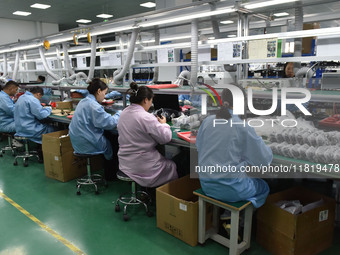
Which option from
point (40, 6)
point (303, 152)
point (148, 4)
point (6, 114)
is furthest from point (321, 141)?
point (40, 6)

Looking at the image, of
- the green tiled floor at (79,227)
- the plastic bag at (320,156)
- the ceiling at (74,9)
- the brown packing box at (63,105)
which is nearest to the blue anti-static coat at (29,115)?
the brown packing box at (63,105)

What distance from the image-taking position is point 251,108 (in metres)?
2.36

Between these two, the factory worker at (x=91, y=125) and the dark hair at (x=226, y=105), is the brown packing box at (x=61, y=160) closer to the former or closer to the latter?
the factory worker at (x=91, y=125)

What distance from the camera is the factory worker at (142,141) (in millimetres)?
2393

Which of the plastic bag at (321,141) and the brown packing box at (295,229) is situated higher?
the plastic bag at (321,141)

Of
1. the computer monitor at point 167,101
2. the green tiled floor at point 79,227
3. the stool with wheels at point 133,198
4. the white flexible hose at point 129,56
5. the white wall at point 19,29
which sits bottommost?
the green tiled floor at point 79,227

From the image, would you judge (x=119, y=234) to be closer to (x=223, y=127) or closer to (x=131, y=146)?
(x=131, y=146)

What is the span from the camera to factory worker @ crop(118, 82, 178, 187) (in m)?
2.39

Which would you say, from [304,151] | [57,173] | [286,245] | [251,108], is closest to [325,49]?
[251,108]

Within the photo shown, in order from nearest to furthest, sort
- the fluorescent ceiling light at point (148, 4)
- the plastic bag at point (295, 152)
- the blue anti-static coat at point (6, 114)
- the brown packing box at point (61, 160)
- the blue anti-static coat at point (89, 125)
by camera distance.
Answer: the plastic bag at point (295, 152)
the blue anti-static coat at point (89, 125)
the brown packing box at point (61, 160)
the blue anti-static coat at point (6, 114)
the fluorescent ceiling light at point (148, 4)

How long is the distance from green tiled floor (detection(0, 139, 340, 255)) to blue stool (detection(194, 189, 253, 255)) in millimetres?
73

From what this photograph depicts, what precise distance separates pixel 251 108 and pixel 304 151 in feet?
2.13

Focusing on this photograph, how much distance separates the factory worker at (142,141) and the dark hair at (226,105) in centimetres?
65

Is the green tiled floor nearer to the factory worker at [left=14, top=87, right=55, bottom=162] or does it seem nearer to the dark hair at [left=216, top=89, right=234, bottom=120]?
the factory worker at [left=14, top=87, right=55, bottom=162]
